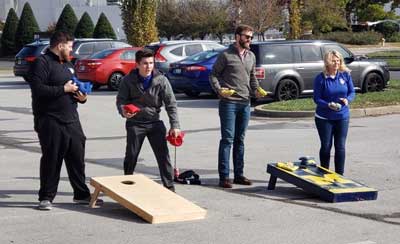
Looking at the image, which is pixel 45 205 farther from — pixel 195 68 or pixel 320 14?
pixel 320 14

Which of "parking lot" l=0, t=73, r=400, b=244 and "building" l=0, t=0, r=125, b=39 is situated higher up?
"building" l=0, t=0, r=125, b=39

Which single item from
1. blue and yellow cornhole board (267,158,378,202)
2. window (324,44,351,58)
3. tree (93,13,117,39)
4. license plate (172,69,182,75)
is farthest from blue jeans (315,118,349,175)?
tree (93,13,117,39)

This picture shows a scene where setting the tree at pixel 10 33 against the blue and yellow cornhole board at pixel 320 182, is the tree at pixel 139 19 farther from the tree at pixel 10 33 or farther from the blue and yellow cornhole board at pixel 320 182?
the tree at pixel 10 33

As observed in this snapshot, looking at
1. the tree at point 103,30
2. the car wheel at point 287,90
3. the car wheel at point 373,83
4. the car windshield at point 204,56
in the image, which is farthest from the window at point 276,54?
the tree at point 103,30

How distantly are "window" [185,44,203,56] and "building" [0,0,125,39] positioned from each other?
3905cm

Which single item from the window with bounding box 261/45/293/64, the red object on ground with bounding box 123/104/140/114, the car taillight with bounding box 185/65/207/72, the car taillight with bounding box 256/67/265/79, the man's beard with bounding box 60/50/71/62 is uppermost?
the man's beard with bounding box 60/50/71/62

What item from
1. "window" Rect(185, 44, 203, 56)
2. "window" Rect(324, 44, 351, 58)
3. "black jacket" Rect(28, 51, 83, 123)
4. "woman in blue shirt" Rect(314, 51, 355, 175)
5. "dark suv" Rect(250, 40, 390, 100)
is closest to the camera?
"black jacket" Rect(28, 51, 83, 123)

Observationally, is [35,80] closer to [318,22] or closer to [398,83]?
[398,83]

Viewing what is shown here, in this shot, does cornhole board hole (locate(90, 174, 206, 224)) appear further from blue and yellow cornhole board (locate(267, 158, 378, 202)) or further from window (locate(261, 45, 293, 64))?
window (locate(261, 45, 293, 64))

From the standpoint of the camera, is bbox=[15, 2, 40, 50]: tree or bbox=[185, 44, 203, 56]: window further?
bbox=[15, 2, 40, 50]: tree

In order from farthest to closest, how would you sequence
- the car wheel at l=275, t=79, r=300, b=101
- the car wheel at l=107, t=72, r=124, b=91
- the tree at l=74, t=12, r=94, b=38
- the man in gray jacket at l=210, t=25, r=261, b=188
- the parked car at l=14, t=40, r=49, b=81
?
the tree at l=74, t=12, r=94, b=38, the parked car at l=14, t=40, r=49, b=81, the car wheel at l=107, t=72, r=124, b=91, the car wheel at l=275, t=79, r=300, b=101, the man in gray jacket at l=210, t=25, r=261, b=188

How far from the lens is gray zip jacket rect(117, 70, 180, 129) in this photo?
8.88m

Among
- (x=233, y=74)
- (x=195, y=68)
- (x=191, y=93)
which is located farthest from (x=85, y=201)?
(x=191, y=93)

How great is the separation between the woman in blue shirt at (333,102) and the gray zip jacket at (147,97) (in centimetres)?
191
